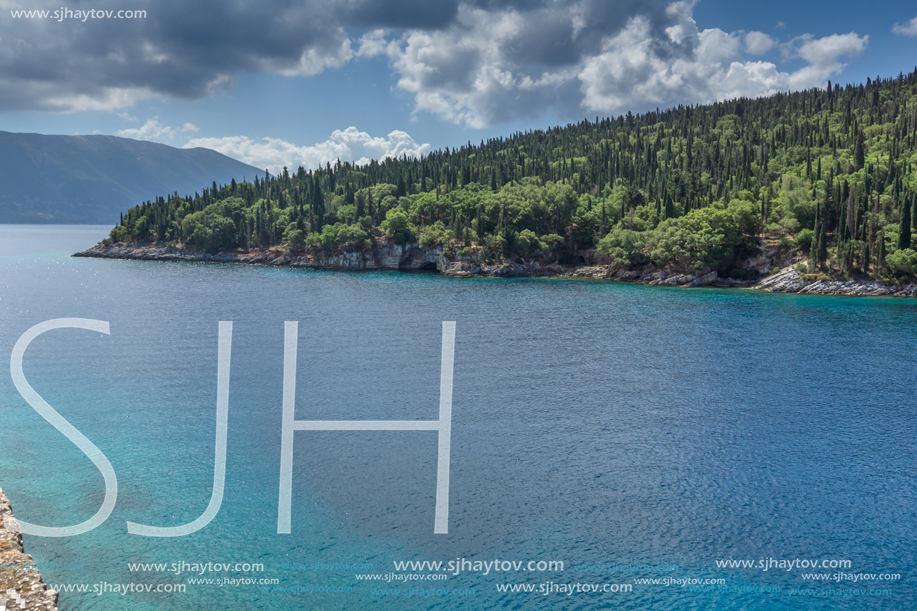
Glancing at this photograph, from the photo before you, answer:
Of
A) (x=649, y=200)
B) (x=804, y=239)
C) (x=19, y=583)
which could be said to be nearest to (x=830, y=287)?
(x=804, y=239)

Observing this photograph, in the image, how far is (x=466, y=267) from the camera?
126688 millimetres

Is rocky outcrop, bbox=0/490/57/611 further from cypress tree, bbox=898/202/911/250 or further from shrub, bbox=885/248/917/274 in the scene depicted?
cypress tree, bbox=898/202/911/250

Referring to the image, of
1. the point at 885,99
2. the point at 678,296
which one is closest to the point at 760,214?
the point at 678,296

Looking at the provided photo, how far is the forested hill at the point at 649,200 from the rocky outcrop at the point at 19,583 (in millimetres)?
104101

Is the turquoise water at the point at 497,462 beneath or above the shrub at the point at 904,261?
beneath

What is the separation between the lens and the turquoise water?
18.7m

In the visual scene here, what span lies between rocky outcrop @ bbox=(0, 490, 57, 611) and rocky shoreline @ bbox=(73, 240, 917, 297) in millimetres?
101768

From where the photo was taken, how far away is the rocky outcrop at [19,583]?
13023 millimetres

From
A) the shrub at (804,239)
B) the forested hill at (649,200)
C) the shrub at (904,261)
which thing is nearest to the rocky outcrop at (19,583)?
the forested hill at (649,200)

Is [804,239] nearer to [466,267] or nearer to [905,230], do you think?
[905,230]

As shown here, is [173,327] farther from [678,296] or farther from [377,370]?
[678,296]

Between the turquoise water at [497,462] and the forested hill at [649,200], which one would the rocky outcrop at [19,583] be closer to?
the turquoise water at [497,462]

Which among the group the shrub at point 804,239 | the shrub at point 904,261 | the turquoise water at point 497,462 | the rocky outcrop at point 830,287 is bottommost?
the turquoise water at point 497,462

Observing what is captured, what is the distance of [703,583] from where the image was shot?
736 inches
